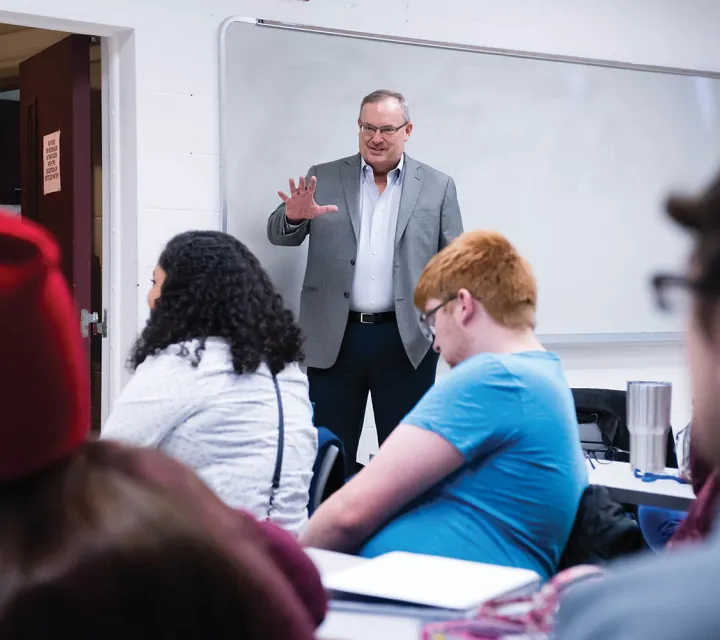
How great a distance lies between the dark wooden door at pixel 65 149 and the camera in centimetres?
356

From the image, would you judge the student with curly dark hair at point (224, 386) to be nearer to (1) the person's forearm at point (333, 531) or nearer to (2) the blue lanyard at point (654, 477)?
(1) the person's forearm at point (333, 531)

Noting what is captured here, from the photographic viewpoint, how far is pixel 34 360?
1.80 ft

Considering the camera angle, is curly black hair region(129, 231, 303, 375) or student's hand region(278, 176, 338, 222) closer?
curly black hair region(129, 231, 303, 375)

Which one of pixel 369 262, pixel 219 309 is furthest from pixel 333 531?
pixel 369 262

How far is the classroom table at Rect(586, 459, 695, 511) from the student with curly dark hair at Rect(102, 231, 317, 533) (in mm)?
662

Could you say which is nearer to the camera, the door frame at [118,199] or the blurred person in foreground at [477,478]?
the blurred person in foreground at [477,478]

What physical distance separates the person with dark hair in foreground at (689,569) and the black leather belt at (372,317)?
3.01 m

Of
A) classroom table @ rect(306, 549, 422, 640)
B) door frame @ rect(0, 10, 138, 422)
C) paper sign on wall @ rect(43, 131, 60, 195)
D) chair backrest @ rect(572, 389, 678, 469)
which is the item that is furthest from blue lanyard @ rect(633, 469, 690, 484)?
paper sign on wall @ rect(43, 131, 60, 195)

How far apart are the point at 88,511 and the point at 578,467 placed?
4.42 ft

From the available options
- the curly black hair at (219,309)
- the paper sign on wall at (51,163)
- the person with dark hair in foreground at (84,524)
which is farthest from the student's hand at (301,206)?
the person with dark hair in foreground at (84,524)

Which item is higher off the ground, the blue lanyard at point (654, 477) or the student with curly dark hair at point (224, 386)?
the student with curly dark hair at point (224, 386)

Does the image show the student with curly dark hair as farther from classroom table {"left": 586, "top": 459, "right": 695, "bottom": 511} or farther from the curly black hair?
classroom table {"left": 586, "top": 459, "right": 695, "bottom": 511}

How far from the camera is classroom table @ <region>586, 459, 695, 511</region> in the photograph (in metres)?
1.99

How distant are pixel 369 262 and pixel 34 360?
3.09 m
